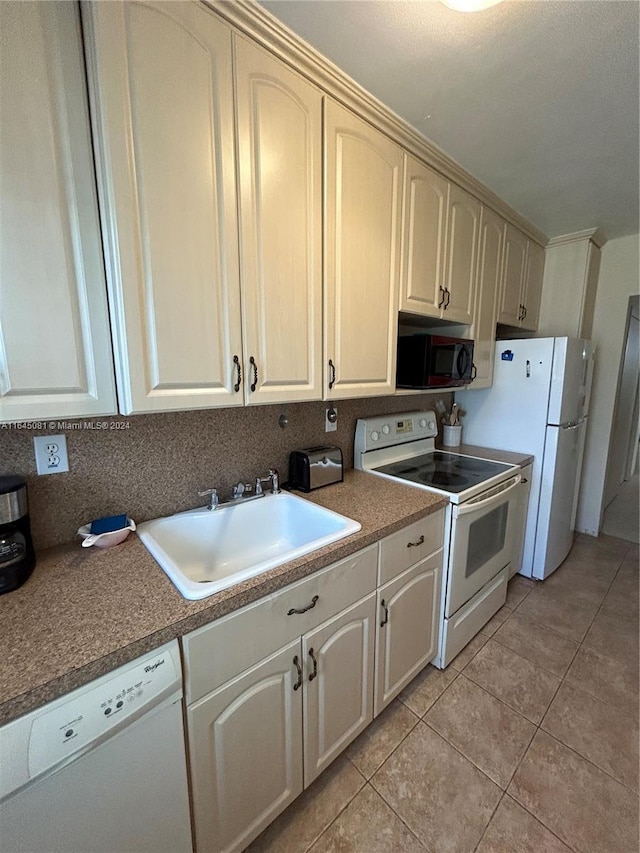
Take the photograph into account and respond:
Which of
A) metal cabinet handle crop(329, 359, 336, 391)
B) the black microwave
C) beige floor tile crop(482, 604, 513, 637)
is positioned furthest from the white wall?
metal cabinet handle crop(329, 359, 336, 391)

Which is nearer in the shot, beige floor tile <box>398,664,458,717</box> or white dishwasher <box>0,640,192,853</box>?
white dishwasher <box>0,640,192,853</box>

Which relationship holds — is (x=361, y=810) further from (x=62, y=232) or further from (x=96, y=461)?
(x=62, y=232)

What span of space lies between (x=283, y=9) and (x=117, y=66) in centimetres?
51

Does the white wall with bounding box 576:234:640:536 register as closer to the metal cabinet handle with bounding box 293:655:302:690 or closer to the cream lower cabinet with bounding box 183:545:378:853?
the cream lower cabinet with bounding box 183:545:378:853

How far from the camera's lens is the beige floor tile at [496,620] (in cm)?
201

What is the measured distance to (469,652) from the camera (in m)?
1.86

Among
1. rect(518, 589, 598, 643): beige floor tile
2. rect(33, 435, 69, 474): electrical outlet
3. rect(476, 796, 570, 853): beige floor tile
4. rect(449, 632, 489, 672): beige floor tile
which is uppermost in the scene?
rect(33, 435, 69, 474): electrical outlet

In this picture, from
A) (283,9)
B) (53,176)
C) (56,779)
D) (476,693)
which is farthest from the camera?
(476,693)

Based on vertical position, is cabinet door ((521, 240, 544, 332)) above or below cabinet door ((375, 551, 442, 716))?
above

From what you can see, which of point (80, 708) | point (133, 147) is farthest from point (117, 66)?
point (80, 708)

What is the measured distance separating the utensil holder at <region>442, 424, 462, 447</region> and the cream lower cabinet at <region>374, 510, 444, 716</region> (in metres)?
1.12

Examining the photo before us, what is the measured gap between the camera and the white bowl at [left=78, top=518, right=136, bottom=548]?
1069 mm

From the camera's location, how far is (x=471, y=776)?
4.25 ft

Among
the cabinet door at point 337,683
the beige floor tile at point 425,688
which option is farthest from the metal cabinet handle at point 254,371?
the beige floor tile at point 425,688
